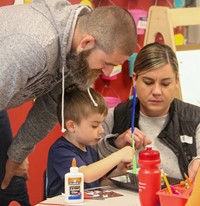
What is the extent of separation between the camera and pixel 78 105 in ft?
5.78

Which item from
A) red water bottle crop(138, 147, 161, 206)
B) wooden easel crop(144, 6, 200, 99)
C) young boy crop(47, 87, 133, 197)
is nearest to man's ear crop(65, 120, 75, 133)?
young boy crop(47, 87, 133, 197)

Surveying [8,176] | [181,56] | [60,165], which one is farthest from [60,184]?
[181,56]

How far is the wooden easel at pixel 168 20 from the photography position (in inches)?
101

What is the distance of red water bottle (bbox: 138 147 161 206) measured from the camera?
1237 mm

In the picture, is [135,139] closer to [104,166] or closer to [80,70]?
[104,166]

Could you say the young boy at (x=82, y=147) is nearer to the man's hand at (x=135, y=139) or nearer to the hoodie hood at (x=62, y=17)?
the man's hand at (x=135, y=139)

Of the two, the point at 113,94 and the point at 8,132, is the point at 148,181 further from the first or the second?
the point at 113,94

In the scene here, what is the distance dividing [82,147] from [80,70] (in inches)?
11.9

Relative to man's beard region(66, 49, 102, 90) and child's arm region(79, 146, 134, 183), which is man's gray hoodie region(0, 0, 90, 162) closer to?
man's beard region(66, 49, 102, 90)

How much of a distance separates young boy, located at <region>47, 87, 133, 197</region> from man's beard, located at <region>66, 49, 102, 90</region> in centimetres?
6

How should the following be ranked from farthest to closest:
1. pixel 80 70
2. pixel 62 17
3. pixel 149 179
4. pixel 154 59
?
pixel 154 59, pixel 80 70, pixel 62 17, pixel 149 179

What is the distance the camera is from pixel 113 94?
3.07 meters

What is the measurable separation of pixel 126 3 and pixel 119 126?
1263 millimetres

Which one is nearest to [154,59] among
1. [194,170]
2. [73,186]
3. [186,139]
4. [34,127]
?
[186,139]
